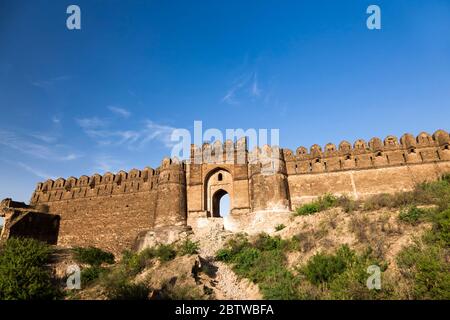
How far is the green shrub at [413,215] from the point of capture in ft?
39.2

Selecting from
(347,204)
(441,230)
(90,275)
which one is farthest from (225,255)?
(441,230)

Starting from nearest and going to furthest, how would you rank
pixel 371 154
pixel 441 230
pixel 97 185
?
1. pixel 441 230
2. pixel 371 154
3. pixel 97 185

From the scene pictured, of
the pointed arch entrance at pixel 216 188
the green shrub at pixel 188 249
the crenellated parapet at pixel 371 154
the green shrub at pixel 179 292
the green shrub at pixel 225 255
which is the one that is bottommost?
the green shrub at pixel 179 292

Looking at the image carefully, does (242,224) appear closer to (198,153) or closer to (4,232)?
(198,153)

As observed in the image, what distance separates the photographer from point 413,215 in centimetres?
1217

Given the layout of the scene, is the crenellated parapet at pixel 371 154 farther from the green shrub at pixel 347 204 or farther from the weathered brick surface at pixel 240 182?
the green shrub at pixel 347 204

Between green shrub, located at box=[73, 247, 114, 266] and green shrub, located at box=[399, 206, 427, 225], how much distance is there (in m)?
14.6

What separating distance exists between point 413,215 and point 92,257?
50.0ft

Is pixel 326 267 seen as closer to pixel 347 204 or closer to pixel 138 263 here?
pixel 347 204

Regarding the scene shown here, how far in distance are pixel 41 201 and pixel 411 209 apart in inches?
905

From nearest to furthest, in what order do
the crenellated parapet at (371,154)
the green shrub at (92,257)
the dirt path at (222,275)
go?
the dirt path at (222,275)
the green shrub at (92,257)
the crenellated parapet at (371,154)

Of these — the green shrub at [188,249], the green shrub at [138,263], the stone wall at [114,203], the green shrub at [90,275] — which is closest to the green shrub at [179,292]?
the green shrub at [188,249]

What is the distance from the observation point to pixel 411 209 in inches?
496

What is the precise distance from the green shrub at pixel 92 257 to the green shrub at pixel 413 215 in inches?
573
